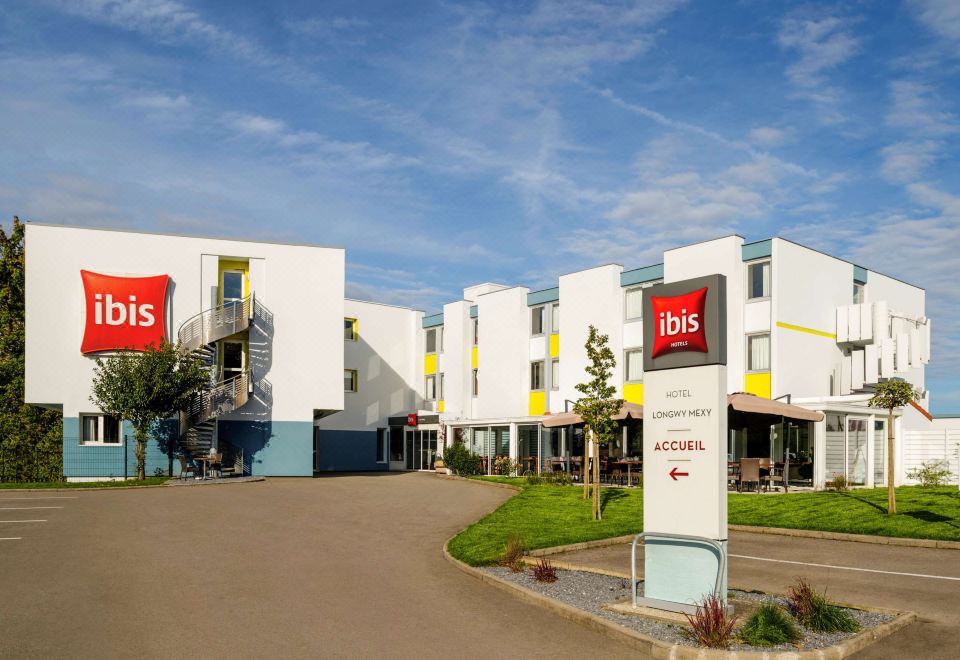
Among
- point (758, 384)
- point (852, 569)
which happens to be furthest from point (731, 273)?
point (852, 569)

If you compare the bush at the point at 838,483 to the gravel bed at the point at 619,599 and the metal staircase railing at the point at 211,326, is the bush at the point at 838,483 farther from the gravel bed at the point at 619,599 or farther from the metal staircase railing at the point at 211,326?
the metal staircase railing at the point at 211,326

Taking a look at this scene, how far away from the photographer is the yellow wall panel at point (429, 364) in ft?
152

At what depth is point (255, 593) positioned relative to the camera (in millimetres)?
10344

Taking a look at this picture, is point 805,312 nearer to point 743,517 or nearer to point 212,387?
point 743,517

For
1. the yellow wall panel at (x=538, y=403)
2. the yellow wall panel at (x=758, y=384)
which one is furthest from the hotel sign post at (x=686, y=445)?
the yellow wall panel at (x=538, y=403)

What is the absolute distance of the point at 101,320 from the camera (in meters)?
31.9

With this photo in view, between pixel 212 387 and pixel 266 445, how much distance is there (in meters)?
3.17

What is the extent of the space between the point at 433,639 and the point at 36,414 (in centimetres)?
3281

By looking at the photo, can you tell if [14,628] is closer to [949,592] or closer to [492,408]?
[949,592]

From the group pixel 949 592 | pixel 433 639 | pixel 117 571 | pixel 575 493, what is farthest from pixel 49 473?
pixel 949 592

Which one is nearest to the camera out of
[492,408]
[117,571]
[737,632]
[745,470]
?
[737,632]

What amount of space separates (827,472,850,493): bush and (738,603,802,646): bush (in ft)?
57.1

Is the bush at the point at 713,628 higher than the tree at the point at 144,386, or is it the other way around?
the tree at the point at 144,386

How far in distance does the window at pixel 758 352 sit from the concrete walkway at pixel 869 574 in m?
14.7
